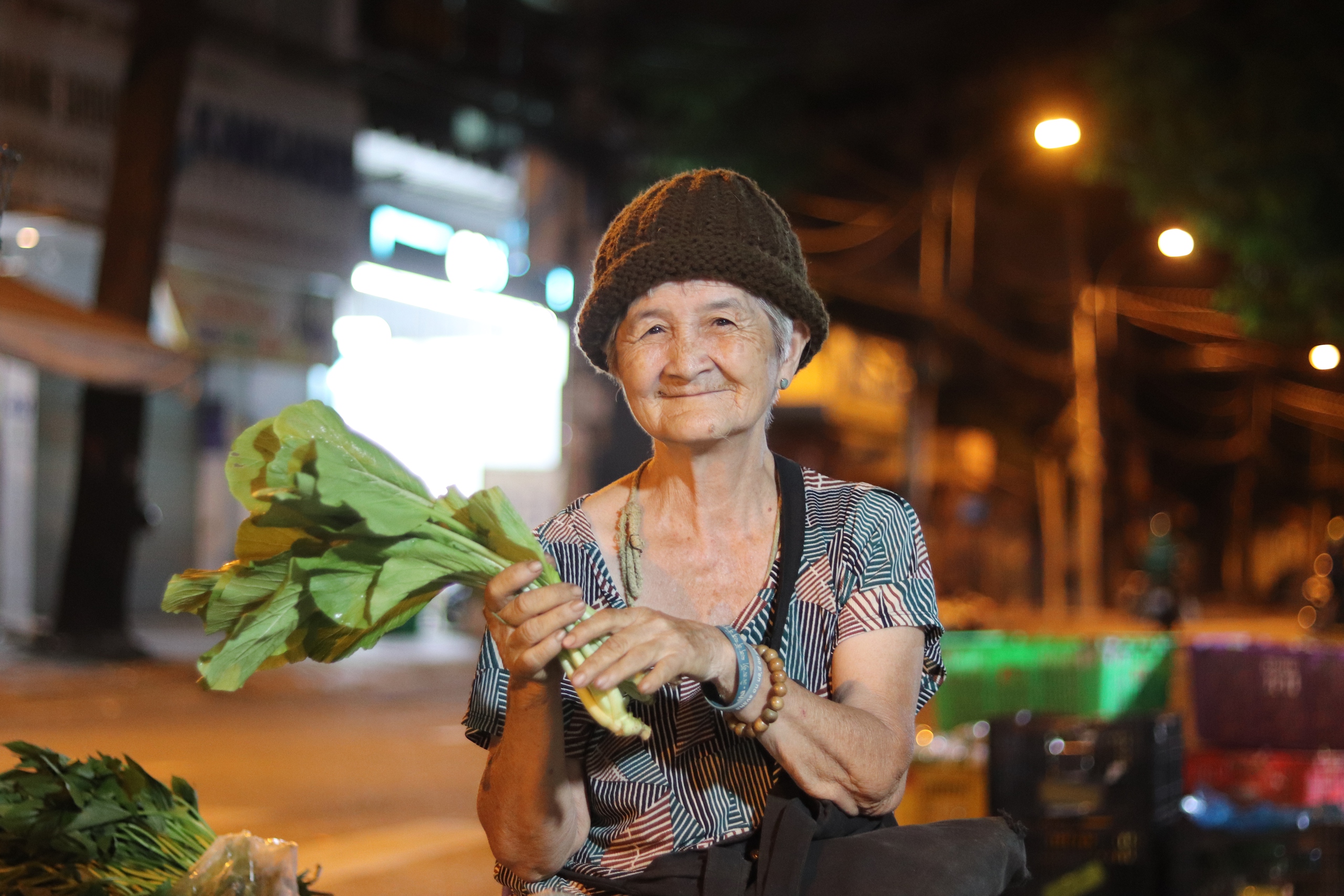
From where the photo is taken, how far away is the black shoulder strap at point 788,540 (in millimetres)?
2252

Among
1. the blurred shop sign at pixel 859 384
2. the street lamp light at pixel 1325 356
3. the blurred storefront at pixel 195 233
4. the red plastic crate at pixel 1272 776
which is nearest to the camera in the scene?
the red plastic crate at pixel 1272 776

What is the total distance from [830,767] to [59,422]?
17092 mm

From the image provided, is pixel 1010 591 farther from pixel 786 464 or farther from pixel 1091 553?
pixel 786 464

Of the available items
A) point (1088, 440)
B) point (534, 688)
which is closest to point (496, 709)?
point (534, 688)

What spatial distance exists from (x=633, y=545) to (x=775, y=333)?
44cm

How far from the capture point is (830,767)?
209cm

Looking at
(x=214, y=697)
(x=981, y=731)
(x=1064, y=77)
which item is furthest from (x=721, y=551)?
(x=1064, y=77)

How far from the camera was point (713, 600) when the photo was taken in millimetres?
2381

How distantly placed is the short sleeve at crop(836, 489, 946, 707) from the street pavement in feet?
10.3

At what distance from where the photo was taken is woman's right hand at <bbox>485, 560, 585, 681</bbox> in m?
1.83

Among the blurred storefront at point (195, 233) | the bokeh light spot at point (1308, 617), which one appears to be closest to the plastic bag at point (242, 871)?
the blurred storefront at point (195, 233)

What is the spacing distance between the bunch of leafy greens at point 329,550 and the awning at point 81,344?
29.6ft

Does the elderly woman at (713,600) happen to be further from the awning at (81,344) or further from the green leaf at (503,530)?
the awning at (81,344)

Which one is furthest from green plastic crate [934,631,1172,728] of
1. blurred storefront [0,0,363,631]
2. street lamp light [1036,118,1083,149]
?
blurred storefront [0,0,363,631]
